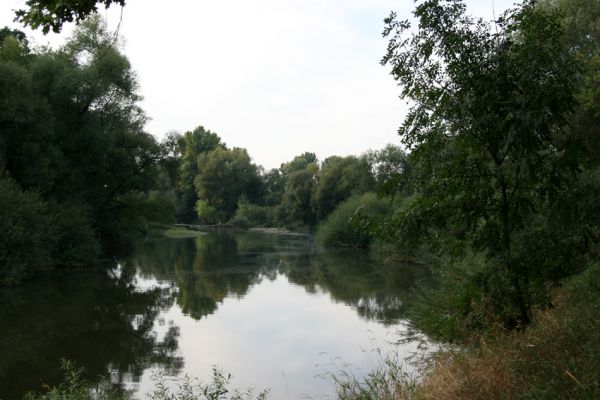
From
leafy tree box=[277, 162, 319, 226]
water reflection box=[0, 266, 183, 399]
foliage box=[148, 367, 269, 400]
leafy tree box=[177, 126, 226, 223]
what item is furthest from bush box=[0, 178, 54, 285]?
leafy tree box=[177, 126, 226, 223]

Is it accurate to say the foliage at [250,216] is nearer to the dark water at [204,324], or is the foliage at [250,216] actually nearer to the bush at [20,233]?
the dark water at [204,324]

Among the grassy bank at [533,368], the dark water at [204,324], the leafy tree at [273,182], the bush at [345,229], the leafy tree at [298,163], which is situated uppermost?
the leafy tree at [298,163]

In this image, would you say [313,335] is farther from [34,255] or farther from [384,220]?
[34,255]

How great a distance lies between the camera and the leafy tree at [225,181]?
89250mm

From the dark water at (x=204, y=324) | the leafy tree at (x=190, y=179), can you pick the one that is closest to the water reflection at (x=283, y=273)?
the dark water at (x=204, y=324)

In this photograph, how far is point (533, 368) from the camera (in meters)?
5.09

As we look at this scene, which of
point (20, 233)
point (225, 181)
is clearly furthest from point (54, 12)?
point (225, 181)

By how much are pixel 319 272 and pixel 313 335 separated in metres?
13.4

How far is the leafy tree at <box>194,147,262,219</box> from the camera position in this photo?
89.2m

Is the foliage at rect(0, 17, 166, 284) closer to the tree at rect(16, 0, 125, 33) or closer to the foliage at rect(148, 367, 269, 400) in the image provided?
the foliage at rect(148, 367, 269, 400)

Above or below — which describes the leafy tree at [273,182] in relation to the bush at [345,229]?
above

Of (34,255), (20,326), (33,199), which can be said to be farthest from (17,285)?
(20,326)

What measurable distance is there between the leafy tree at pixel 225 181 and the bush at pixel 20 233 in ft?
211

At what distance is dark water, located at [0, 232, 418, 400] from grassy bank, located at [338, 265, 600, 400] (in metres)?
3.96
